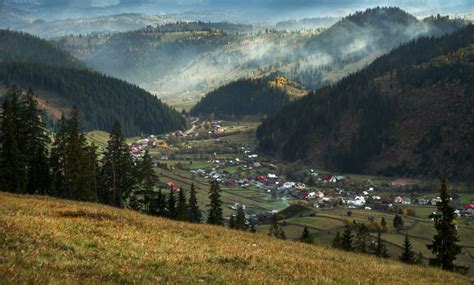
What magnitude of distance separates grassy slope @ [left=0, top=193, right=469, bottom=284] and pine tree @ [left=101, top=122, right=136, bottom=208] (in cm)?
4815

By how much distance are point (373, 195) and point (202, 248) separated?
152 m

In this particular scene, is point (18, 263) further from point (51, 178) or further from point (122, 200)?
point (122, 200)

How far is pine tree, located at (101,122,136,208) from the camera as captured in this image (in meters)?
86.2

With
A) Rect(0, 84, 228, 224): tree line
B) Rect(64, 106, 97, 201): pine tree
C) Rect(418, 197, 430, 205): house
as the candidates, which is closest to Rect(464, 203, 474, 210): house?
Rect(418, 197, 430, 205): house

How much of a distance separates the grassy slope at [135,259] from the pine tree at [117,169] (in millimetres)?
48155

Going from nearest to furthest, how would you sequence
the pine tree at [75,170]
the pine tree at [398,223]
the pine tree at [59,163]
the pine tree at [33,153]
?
1. the pine tree at [75,170]
2. the pine tree at [33,153]
3. the pine tree at [59,163]
4. the pine tree at [398,223]

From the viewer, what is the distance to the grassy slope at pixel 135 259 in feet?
59.2

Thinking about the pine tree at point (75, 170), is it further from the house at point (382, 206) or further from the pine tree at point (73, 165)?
the house at point (382, 206)

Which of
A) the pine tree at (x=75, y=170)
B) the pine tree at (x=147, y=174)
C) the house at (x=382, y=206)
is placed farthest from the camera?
the house at (x=382, y=206)

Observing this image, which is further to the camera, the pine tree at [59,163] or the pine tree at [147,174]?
the pine tree at [147,174]

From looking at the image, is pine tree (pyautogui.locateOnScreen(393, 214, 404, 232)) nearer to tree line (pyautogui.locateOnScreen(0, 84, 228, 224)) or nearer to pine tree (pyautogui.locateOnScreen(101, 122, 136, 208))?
tree line (pyautogui.locateOnScreen(0, 84, 228, 224))

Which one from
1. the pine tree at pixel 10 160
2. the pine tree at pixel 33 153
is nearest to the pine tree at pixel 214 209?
the pine tree at pixel 33 153

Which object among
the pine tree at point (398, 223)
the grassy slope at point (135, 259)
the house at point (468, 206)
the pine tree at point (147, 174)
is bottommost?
the house at point (468, 206)

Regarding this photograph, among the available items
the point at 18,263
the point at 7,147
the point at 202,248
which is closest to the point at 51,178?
the point at 7,147
